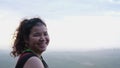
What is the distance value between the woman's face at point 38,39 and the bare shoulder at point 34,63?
44cm

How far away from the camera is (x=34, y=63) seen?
6.09 metres

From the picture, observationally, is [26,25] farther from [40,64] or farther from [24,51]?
[40,64]

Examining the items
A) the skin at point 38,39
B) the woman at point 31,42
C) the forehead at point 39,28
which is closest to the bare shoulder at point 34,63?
the woman at point 31,42

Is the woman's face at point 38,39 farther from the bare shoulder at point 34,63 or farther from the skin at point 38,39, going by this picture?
the bare shoulder at point 34,63

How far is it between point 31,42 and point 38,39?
141mm

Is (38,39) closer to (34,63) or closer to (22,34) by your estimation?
(22,34)

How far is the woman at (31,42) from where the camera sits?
6.17 m

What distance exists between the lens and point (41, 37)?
6.54m

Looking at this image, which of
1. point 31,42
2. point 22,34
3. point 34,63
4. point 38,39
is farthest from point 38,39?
point 34,63

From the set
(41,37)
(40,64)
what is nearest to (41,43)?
(41,37)

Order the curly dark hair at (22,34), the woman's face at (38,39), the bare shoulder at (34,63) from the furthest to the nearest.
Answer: the curly dark hair at (22,34)
the woman's face at (38,39)
the bare shoulder at (34,63)

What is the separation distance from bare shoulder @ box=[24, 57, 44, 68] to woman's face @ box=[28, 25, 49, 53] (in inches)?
17.5

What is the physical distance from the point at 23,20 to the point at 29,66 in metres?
1.09

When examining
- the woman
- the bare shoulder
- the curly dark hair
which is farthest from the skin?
the bare shoulder
